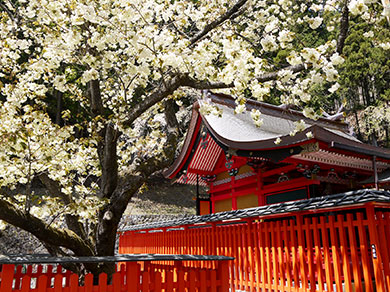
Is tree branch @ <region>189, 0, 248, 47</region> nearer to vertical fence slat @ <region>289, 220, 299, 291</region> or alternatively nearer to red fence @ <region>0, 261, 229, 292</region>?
red fence @ <region>0, 261, 229, 292</region>

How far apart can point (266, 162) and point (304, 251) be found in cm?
336

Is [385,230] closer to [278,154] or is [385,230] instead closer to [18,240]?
[278,154]

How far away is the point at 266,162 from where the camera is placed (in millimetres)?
8289

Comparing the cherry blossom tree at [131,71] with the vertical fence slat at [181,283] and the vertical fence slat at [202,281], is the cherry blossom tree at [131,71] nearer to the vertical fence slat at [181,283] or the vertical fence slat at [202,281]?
the vertical fence slat at [181,283]

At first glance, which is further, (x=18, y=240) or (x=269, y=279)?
(x=18, y=240)

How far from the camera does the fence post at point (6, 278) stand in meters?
3.40

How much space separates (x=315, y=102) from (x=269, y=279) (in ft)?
74.9

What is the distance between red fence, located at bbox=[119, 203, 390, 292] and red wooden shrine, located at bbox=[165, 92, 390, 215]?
1.36 metres

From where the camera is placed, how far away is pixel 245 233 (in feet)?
20.6

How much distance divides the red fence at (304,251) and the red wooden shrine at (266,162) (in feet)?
4.47

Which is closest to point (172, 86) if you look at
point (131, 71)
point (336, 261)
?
point (131, 71)

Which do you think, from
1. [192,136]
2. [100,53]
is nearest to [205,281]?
[100,53]

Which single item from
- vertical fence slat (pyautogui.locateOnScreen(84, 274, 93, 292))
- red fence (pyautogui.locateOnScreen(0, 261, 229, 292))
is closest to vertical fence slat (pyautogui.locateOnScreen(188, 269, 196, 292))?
red fence (pyautogui.locateOnScreen(0, 261, 229, 292))

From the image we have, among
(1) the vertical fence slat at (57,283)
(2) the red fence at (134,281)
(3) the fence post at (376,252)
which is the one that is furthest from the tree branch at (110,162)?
(3) the fence post at (376,252)
